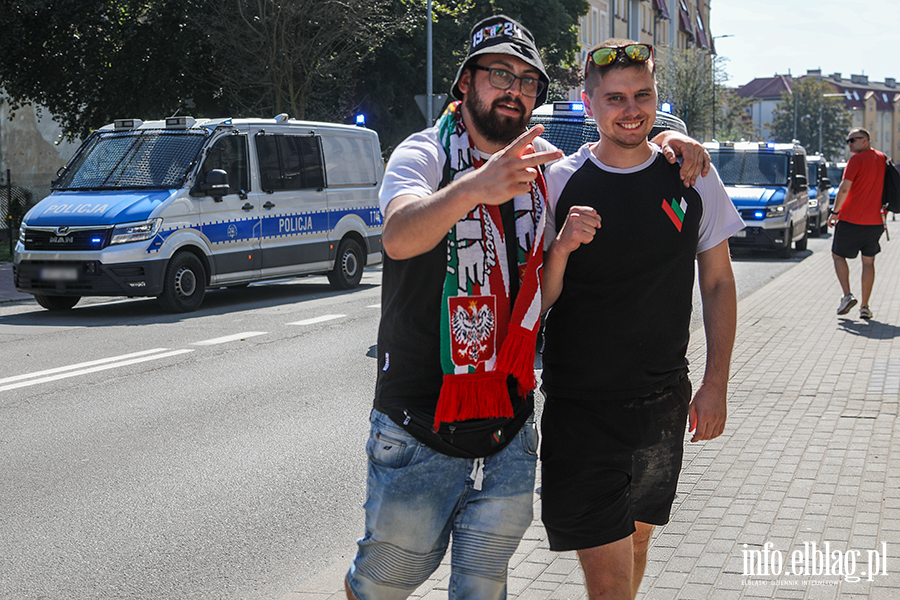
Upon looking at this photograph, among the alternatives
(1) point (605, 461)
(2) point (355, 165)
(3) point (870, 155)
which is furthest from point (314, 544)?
(2) point (355, 165)

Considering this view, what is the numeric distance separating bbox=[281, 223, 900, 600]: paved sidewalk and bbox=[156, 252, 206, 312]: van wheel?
6.60 metres

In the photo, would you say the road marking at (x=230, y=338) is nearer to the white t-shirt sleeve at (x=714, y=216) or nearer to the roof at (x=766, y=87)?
the white t-shirt sleeve at (x=714, y=216)

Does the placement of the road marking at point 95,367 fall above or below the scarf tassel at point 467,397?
below

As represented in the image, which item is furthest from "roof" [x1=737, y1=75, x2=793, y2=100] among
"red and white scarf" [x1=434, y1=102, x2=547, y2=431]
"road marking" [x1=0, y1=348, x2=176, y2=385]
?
"red and white scarf" [x1=434, y1=102, x2=547, y2=431]

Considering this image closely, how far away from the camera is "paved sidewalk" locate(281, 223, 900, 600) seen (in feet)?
12.4

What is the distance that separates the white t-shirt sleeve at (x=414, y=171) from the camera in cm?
237

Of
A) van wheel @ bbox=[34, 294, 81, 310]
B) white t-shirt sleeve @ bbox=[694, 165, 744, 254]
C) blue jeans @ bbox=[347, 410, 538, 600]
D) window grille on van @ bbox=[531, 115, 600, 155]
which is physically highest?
window grille on van @ bbox=[531, 115, 600, 155]

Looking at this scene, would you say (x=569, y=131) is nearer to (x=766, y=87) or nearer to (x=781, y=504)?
(x=781, y=504)

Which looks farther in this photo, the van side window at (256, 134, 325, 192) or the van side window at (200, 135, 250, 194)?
the van side window at (256, 134, 325, 192)

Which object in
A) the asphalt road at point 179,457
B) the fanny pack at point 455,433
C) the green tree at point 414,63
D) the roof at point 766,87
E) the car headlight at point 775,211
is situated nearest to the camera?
the fanny pack at point 455,433

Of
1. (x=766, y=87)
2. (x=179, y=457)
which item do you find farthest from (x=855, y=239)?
(x=766, y=87)

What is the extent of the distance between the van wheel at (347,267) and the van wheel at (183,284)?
2748 millimetres

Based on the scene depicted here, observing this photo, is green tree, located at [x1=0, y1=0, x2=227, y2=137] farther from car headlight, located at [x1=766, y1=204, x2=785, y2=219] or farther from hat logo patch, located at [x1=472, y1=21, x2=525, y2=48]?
hat logo patch, located at [x1=472, y1=21, x2=525, y2=48]

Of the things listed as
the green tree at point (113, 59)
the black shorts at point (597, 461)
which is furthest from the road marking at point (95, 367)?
the green tree at point (113, 59)
